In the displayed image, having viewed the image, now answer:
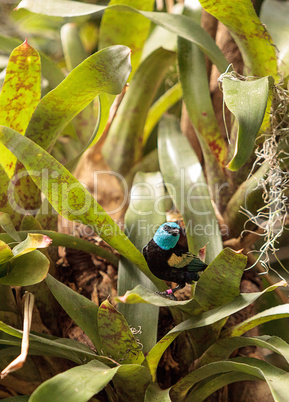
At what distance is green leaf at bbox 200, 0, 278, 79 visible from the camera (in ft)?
2.46

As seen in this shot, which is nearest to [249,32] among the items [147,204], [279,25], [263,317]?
[279,25]

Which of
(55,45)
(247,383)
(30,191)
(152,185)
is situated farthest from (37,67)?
(55,45)

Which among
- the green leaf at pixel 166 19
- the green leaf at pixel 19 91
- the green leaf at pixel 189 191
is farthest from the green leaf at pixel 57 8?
the green leaf at pixel 189 191

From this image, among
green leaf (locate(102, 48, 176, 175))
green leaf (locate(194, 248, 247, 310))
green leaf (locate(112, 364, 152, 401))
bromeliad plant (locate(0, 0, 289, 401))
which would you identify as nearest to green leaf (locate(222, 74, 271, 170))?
bromeliad plant (locate(0, 0, 289, 401))

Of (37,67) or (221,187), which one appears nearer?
(37,67)

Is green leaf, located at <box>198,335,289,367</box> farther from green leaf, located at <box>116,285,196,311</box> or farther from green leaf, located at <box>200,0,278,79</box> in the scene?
green leaf, located at <box>200,0,278,79</box>

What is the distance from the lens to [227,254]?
59 cm

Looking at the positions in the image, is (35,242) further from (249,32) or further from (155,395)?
(249,32)

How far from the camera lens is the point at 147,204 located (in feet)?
A: 2.76

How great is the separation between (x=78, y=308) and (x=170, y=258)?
185 mm

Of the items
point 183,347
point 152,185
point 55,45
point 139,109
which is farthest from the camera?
point 55,45

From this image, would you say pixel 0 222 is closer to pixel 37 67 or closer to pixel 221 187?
pixel 37 67

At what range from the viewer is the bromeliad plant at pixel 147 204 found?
59 cm

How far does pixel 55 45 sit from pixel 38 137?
1.18 metres
